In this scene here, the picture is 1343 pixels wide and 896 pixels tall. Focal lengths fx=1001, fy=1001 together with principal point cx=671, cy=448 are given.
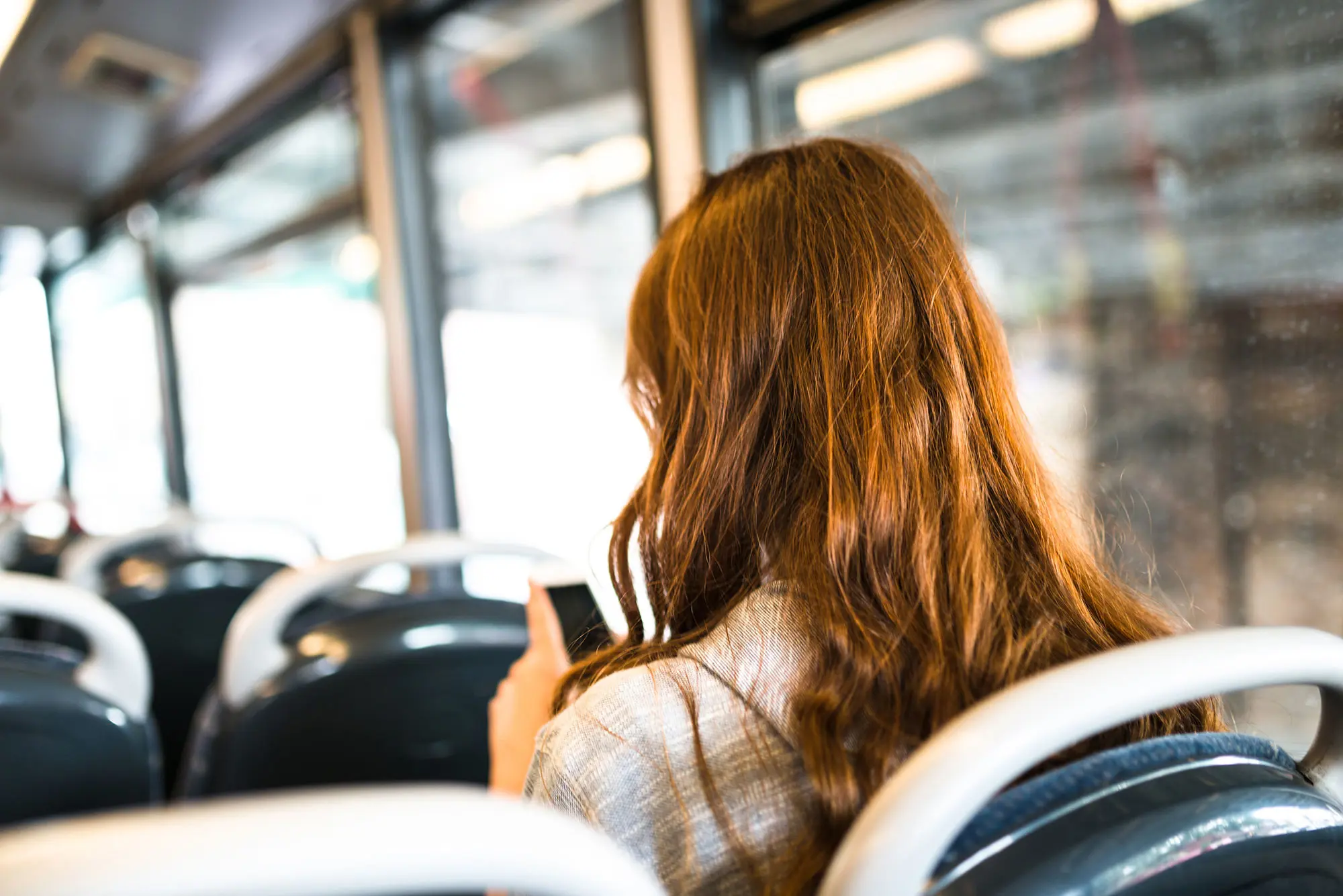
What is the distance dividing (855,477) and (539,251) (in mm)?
2084

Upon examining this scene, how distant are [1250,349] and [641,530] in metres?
0.90

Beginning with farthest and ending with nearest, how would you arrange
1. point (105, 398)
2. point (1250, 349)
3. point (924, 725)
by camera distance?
1. point (105, 398)
2. point (1250, 349)
3. point (924, 725)

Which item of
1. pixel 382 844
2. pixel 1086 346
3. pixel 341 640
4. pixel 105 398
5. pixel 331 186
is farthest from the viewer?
pixel 105 398

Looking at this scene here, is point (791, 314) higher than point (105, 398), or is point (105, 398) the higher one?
point (105, 398)

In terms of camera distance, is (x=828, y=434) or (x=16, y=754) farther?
(x=16, y=754)

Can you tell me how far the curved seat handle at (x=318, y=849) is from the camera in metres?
0.26

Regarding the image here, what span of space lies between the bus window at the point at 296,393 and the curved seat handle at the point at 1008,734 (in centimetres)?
213

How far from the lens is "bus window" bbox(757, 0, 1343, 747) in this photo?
1176mm

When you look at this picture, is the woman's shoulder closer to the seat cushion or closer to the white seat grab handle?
the seat cushion

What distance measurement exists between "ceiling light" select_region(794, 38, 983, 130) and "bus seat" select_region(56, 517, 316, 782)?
1289mm

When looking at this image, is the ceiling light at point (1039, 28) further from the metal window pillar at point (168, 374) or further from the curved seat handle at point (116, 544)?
the metal window pillar at point (168, 374)

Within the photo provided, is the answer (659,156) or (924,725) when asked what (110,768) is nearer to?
(924,725)

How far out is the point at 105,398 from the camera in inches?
233

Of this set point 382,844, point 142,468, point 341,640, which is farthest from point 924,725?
point 142,468
